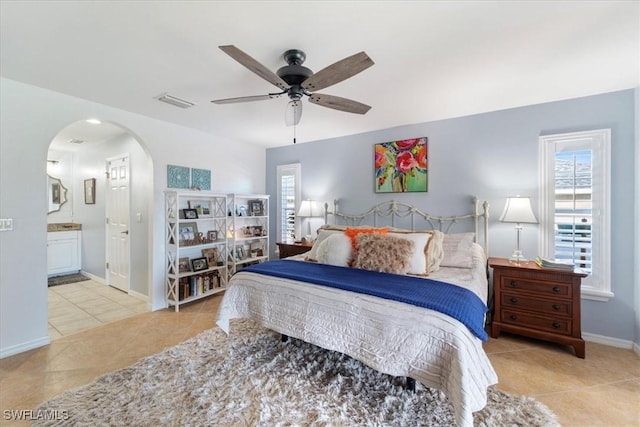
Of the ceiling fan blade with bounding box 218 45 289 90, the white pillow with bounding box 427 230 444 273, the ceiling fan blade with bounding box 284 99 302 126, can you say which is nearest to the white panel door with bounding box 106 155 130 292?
the ceiling fan blade with bounding box 284 99 302 126

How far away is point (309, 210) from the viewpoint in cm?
434

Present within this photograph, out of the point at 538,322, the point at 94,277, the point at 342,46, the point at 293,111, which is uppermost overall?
the point at 342,46

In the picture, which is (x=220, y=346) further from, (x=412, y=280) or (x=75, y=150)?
(x=75, y=150)

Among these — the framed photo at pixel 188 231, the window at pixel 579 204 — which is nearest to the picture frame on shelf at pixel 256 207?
the framed photo at pixel 188 231

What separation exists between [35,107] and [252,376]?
3233mm

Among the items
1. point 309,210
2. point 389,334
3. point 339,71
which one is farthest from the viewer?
point 309,210

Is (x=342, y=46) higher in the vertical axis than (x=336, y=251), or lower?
higher

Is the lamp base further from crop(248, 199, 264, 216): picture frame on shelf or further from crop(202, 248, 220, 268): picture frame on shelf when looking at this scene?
crop(202, 248, 220, 268): picture frame on shelf

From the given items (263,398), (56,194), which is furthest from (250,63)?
(56,194)

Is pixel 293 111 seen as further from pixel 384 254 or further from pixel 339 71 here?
pixel 384 254

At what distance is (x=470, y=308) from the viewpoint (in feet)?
5.45

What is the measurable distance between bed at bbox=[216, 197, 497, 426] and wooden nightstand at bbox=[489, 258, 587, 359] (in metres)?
0.34

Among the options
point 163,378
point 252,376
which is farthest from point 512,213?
point 163,378

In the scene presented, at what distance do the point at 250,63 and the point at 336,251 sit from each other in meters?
1.80
